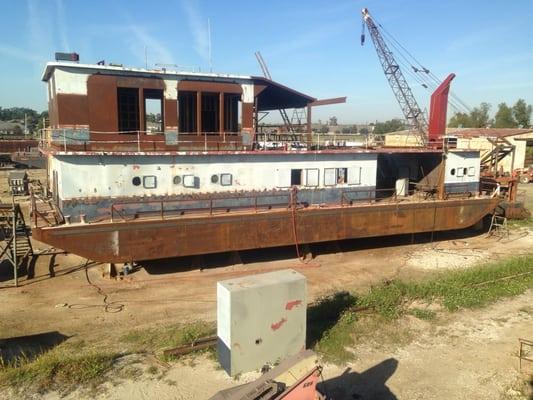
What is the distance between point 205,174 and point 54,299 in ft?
20.3

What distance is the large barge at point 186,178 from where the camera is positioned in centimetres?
1389

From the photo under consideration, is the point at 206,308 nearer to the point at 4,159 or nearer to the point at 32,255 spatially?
the point at 32,255

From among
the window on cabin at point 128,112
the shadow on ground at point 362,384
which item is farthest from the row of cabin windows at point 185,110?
the shadow on ground at point 362,384

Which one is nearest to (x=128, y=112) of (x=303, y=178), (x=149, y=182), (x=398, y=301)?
(x=149, y=182)

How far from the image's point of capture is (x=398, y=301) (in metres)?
12.5

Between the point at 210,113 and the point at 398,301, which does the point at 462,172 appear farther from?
the point at 210,113

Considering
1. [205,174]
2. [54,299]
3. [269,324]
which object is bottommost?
[54,299]

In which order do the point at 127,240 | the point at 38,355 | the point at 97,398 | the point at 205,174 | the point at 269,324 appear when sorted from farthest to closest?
the point at 205,174, the point at 127,240, the point at 38,355, the point at 269,324, the point at 97,398

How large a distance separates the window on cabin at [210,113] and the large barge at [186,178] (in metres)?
0.04

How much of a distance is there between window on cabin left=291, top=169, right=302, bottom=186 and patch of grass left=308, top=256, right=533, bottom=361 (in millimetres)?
5130

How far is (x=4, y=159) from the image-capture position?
154 feet

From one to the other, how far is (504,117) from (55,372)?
111 meters

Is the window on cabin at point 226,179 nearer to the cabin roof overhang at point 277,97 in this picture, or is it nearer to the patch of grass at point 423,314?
the cabin roof overhang at point 277,97

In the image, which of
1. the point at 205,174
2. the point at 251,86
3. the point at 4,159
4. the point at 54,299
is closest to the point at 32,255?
the point at 54,299
